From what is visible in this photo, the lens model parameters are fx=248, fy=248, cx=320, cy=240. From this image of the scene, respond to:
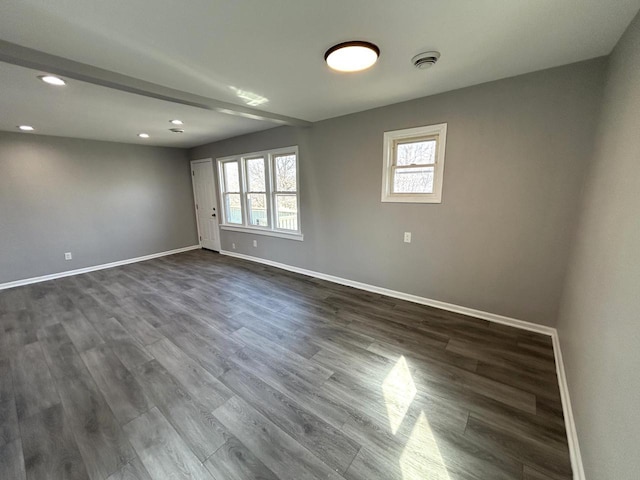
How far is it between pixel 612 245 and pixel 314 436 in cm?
199

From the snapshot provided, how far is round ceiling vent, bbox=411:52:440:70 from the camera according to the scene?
6.19 ft

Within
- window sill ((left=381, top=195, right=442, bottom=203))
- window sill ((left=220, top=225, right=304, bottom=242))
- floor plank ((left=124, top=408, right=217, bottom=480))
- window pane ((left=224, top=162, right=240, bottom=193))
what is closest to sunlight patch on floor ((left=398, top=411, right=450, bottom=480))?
floor plank ((left=124, top=408, right=217, bottom=480))

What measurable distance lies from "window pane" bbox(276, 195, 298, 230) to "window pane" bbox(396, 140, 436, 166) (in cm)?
189

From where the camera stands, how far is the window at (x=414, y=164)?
2828 millimetres

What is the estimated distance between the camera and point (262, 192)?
189 inches

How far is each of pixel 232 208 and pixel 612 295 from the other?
18.5 ft

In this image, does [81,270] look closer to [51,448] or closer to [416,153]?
[51,448]

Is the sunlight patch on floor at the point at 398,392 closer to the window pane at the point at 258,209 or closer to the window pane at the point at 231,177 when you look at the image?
the window pane at the point at 258,209

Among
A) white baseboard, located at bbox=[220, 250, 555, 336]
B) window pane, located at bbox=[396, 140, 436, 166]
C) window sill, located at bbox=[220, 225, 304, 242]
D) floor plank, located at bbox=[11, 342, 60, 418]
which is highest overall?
window pane, located at bbox=[396, 140, 436, 166]

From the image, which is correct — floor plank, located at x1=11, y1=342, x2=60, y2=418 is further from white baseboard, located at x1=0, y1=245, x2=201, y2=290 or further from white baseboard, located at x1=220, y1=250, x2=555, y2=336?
white baseboard, located at x1=220, y1=250, x2=555, y2=336

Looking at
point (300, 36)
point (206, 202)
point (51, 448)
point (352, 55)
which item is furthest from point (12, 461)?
point (206, 202)

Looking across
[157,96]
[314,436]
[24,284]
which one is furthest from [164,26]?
[24,284]

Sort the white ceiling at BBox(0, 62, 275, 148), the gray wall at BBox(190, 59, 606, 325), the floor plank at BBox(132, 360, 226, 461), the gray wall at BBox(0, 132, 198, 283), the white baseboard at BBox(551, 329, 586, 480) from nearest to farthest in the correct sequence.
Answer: the white baseboard at BBox(551, 329, 586, 480) < the floor plank at BBox(132, 360, 226, 461) < the gray wall at BBox(190, 59, 606, 325) < the white ceiling at BBox(0, 62, 275, 148) < the gray wall at BBox(0, 132, 198, 283)

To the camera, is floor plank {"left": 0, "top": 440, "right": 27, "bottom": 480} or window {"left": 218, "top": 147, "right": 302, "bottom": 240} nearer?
floor plank {"left": 0, "top": 440, "right": 27, "bottom": 480}
